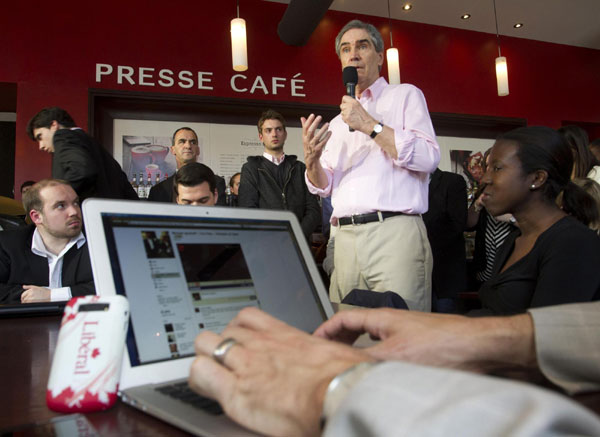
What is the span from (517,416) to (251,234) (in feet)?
1.91

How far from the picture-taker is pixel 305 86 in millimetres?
4922

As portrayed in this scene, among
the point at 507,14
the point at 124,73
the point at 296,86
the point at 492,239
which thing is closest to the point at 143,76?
the point at 124,73

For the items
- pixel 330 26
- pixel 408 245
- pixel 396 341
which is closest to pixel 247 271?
pixel 396 341

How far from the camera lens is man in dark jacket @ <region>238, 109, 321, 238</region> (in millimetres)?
3270

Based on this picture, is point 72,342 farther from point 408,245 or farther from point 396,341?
point 408,245

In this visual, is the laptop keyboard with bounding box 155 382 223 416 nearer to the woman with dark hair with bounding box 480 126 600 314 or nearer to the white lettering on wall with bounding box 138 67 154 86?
the woman with dark hair with bounding box 480 126 600 314

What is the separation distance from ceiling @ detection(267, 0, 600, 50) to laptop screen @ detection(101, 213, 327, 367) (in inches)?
185

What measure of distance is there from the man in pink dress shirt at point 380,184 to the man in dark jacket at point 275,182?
4.05 ft

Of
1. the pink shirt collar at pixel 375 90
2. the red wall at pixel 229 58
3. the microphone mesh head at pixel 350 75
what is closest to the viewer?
the microphone mesh head at pixel 350 75

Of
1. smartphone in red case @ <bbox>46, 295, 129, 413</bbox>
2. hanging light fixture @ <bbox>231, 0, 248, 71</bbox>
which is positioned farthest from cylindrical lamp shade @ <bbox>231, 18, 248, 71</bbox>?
smartphone in red case @ <bbox>46, 295, 129, 413</bbox>

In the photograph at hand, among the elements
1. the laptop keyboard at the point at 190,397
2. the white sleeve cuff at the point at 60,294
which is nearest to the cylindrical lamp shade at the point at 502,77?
the white sleeve cuff at the point at 60,294

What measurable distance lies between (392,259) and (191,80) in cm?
340

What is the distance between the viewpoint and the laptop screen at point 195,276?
1.97 ft

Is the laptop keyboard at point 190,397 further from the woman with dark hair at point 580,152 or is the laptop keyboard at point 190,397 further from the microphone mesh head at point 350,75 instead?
the woman with dark hair at point 580,152
